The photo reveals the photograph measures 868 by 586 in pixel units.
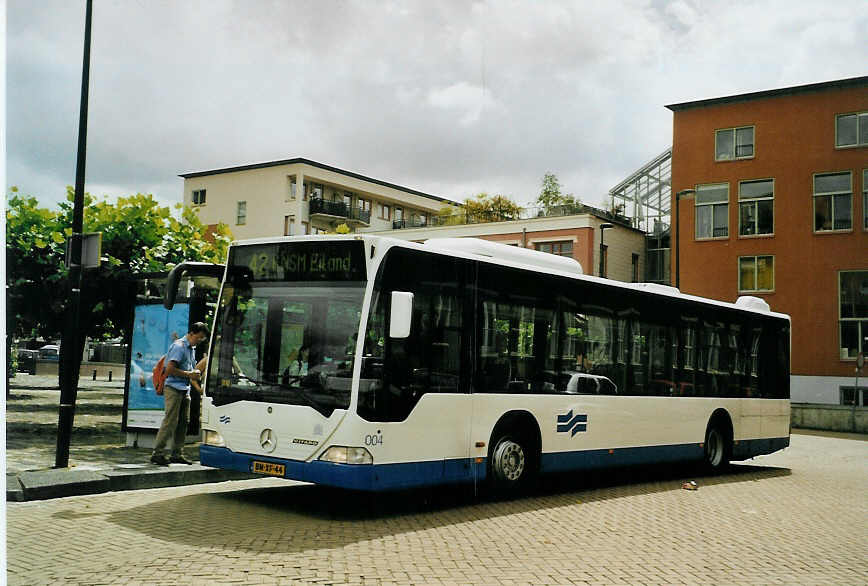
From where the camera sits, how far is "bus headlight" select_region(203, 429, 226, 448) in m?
10.0

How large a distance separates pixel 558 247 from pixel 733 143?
51.4ft

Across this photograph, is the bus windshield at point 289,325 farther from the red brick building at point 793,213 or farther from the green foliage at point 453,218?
the green foliage at point 453,218

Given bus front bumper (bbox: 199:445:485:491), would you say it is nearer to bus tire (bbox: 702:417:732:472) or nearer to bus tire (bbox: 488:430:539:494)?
bus tire (bbox: 488:430:539:494)

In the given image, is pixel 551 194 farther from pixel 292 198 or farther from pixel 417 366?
pixel 417 366

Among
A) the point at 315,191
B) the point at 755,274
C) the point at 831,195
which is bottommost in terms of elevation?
the point at 755,274

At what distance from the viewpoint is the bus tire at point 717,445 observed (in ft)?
51.3

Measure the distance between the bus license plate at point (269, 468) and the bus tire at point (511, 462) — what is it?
2.63m

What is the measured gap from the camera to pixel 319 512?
32.4ft

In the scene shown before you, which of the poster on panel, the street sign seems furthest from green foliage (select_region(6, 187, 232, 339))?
the street sign

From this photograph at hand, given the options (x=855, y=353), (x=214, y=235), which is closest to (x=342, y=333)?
(x=214, y=235)

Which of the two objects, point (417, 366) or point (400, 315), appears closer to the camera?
point (400, 315)

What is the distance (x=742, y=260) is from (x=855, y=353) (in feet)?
20.5

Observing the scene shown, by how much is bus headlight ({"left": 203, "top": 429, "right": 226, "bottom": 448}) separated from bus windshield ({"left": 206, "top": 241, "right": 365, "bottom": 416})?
36 centimetres

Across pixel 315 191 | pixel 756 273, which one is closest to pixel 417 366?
pixel 756 273
